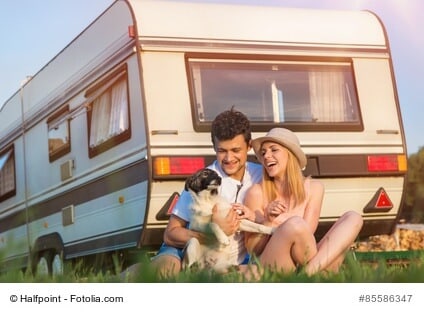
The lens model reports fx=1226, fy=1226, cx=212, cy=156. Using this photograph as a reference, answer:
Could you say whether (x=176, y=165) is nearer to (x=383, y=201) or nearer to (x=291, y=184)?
(x=291, y=184)

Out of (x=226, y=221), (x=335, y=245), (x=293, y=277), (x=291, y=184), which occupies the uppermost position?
(x=291, y=184)

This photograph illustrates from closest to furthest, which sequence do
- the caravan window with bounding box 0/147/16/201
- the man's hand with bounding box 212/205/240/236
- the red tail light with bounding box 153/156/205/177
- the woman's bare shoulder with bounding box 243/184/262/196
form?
the man's hand with bounding box 212/205/240/236, the woman's bare shoulder with bounding box 243/184/262/196, the red tail light with bounding box 153/156/205/177, the caravan window with bounding box 0/147/16/201

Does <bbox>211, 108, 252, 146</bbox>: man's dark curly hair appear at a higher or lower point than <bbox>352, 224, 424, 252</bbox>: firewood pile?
higher

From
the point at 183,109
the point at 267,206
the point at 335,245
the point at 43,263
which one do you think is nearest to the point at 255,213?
the point at 267,206

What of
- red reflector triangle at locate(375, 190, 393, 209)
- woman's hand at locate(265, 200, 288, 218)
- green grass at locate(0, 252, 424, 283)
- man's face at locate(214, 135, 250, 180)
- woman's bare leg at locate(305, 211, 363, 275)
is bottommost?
green grass at locate(0, 252, 424, 283)

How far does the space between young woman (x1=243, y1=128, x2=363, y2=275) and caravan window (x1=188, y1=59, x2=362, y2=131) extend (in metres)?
0.31

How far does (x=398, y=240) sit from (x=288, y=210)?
713 millimetres

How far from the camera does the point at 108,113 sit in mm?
4297

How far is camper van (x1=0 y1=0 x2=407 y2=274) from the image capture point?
416 centimetres

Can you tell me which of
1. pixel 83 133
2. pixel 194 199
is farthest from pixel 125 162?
pixel 194 199

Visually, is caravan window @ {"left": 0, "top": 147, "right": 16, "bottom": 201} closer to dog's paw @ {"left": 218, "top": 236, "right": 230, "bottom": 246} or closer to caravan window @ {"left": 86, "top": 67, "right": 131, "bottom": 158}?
caravan window @ {"left": 86, "top": 67, "right": 131, "bottom": 158}

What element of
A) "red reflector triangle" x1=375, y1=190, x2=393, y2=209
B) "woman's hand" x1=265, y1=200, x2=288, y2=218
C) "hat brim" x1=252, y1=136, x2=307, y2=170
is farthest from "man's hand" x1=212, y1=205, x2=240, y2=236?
"red reflector triangle" x1=375, y1=190, x2=393, y2=209
